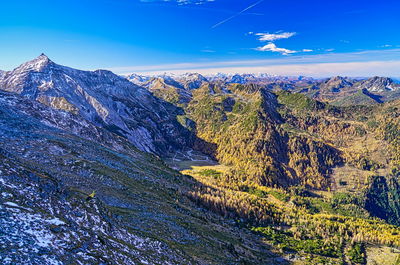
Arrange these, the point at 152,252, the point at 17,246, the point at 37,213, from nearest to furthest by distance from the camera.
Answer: the point at 17,246
the point at 37,213
the point at 152,252

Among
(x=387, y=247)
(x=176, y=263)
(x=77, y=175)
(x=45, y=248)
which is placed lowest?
(x=387, y=247)

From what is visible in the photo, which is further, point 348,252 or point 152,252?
point 348,252

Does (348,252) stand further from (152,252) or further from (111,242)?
(111,242)

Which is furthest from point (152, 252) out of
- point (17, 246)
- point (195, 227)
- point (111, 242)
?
point (195, 227)

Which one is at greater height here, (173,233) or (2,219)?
(2,219)

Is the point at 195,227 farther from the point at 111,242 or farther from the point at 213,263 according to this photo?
the point at 111,242

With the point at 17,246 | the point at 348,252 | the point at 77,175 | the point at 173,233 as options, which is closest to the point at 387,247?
the point at 348,252

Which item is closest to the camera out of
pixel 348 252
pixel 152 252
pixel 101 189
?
pixel 152 252

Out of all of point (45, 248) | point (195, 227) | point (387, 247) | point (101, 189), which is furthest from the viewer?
point (387, 247)

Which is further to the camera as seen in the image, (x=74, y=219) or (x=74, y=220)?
(x=74, y=219)
